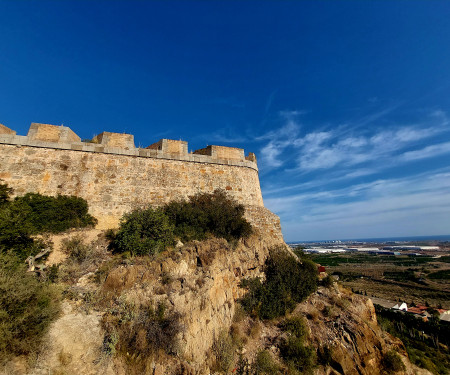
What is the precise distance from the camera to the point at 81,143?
11688mm

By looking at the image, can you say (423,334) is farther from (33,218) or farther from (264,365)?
(33,218)

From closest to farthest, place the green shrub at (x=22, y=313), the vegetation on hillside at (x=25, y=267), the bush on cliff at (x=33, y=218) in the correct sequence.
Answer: the green shrub at (x=22, y=313)
the vegetation on hillside at (x=25, y=267)
the bush on cliff at (x=33, y=218)

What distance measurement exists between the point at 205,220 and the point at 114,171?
540cm

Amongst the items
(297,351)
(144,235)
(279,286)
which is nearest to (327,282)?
(279,286)

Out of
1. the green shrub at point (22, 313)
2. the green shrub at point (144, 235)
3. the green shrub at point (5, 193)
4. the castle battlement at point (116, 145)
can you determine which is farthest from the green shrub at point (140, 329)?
the castle battlement at point (116, 145)

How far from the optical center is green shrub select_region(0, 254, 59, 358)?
4.71 metres

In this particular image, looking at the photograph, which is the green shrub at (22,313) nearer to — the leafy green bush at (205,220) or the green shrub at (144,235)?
the green shrub at (144,235)

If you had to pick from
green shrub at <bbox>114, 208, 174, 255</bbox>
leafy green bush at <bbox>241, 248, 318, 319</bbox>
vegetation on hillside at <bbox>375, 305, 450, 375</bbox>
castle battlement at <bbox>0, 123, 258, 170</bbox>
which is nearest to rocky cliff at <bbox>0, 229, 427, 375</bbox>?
leafy green bush at <bbox>241, 248, 318, 319</bbox>

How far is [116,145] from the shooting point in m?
12.4

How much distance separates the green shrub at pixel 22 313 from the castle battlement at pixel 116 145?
706 cm

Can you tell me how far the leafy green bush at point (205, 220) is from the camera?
10.7m

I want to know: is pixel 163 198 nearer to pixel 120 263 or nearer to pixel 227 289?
pixel 120 263

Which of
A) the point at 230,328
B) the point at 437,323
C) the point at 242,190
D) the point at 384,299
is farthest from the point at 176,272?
the point at 384,299

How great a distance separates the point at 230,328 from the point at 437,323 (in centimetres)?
3421
